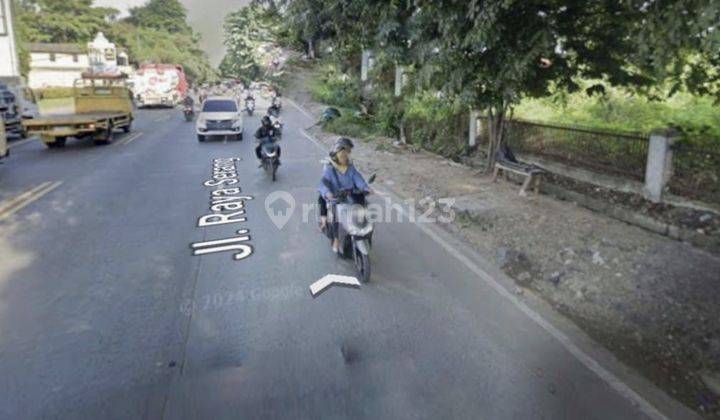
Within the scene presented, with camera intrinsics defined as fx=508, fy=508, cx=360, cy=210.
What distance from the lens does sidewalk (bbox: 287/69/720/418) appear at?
160 inches

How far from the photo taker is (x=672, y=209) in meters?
7.35

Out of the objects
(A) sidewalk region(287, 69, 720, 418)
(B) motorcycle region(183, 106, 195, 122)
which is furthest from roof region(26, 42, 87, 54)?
(A) sidewalk region(287, 69, 720, 418)

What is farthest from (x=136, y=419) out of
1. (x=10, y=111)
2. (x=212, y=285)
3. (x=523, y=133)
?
(x=10, y=111)

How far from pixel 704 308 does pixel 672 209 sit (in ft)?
10.0

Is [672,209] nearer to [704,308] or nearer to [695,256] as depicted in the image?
[695,256]

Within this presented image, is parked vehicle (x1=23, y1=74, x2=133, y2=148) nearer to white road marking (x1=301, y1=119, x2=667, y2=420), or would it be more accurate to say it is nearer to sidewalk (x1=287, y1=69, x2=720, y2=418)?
sidewalk (x1=287, y1=69, x2=720, y2=418)

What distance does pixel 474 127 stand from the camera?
12836mm

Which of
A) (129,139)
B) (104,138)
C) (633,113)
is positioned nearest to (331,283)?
(633,113)

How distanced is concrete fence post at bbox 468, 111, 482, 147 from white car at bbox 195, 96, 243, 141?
29.8 feet

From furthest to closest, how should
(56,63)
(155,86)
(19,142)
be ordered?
1. (56,63)
2. (155,86)
3. (19,142)

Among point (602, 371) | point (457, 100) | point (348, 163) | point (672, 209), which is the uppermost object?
point (457, 100)

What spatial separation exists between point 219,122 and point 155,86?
2420cm

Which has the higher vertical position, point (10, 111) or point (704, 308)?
point (10, 111)

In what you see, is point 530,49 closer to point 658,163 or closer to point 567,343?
point 658,163
